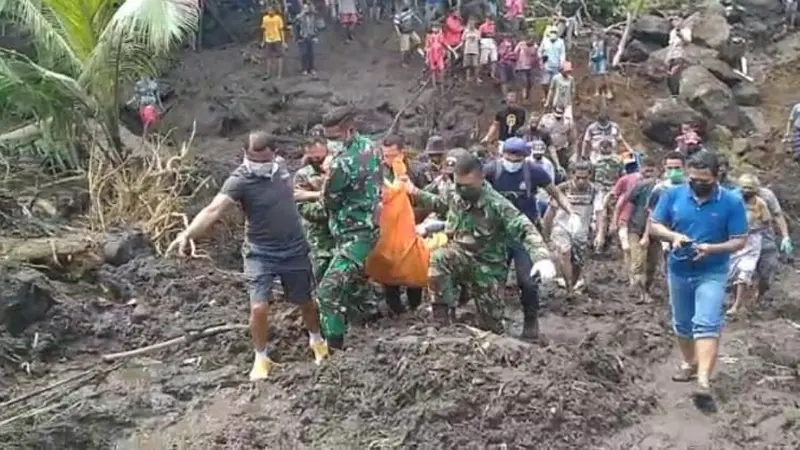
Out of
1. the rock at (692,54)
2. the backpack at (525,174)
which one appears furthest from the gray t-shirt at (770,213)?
the rock at (692,54)

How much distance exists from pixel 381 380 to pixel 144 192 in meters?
6.28

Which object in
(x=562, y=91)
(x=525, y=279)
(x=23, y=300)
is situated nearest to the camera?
(x=525, y=279)

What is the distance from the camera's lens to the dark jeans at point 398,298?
885 centimetres

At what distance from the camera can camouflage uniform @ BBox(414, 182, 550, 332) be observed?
8.02 m

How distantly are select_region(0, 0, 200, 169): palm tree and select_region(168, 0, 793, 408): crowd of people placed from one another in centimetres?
486

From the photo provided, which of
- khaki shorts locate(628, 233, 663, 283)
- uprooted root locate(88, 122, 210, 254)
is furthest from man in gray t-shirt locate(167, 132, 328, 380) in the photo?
uprooted root locate(88, 122, 210, 254)

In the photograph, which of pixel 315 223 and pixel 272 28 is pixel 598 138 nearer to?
pixel 315 223

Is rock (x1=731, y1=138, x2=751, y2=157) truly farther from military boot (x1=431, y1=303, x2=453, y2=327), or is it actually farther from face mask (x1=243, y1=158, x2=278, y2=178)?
face mask (x1=243, y1=158, x2=278, y2=178)

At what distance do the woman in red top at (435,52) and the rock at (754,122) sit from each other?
5.65 m

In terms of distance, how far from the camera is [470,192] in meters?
7.99

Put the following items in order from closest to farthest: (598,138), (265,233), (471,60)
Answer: (265,233), (598,138), (471,60)

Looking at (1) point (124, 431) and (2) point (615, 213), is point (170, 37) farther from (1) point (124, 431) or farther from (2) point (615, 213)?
(1) point (124, 431)

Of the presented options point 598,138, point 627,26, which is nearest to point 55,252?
point 598,138

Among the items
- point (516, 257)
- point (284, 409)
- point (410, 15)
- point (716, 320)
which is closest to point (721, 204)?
point (716, 320)
